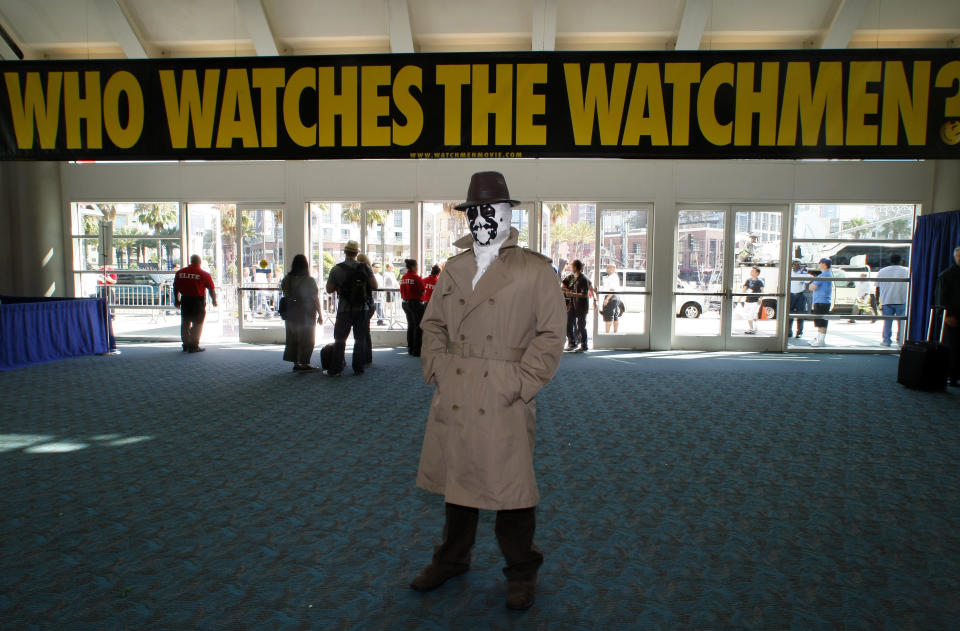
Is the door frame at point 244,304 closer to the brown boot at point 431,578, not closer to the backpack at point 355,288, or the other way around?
the backpack at point 355,288

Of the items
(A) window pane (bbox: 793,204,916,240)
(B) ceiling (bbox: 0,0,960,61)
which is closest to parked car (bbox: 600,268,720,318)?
(A) window pane (bbox: 793,204,916,240)

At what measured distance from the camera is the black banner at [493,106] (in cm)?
546

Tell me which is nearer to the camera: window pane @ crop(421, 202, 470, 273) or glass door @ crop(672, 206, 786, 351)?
glass door @ crop(672, 206, 786, 351)

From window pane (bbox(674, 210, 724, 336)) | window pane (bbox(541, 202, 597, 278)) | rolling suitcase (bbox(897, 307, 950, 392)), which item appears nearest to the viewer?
rolling suitcase (bbox(897, 307, 950, 392))

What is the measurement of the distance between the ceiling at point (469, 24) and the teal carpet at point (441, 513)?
6.49m

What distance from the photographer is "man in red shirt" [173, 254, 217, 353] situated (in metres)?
9.87

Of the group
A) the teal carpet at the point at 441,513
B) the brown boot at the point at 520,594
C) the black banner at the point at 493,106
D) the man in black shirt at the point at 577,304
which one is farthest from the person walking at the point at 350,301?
the brown boot at the point at 520,594

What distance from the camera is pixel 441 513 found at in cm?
354

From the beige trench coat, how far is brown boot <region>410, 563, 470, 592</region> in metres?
0.42

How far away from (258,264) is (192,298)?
5.82 feet

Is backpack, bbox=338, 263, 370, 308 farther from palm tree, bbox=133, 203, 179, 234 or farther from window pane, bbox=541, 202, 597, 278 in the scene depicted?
palm tree, bbox=133, 203, 179, 234

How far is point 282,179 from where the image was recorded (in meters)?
11.2

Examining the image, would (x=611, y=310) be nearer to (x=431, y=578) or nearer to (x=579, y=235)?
(x=579, y=235)

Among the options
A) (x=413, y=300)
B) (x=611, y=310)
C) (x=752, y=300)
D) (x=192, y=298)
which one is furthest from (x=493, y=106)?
(x=752, y=300)
